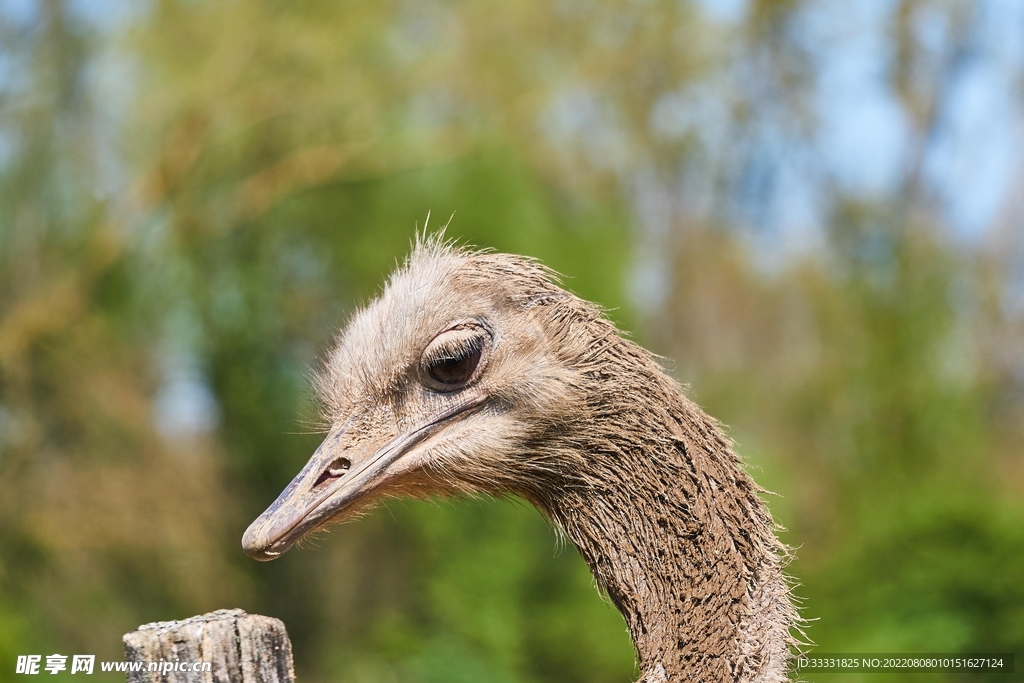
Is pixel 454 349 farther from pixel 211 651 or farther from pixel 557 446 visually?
pixel 211 651

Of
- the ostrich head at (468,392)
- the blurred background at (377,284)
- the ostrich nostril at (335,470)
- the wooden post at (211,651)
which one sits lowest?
the wooden post at (211,651)

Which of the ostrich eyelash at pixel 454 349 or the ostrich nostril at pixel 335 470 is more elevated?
the ostrich eyelash at pixel 454 349

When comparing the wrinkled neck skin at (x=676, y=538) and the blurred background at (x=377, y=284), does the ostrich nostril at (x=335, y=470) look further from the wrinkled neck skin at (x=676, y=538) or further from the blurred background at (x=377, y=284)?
the blurred background at (x=377, y=284)

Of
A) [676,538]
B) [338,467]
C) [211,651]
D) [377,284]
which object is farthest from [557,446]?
[377,284]

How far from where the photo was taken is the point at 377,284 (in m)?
9.50

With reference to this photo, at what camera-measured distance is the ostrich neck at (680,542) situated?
2.43m

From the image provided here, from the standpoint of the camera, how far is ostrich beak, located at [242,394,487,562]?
7.95 feet

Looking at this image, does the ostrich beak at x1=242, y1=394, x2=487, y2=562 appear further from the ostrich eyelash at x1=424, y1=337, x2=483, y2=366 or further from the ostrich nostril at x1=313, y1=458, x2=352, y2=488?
the ostrich eyelash at x1=424, y1=337, x2=483, y2=366

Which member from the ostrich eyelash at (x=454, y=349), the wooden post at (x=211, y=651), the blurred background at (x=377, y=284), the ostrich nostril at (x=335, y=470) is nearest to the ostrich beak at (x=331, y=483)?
the ostrich nostril at (x=335, y=470)

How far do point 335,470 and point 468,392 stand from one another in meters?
→ 0.37

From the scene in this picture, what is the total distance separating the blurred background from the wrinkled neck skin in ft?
22.5

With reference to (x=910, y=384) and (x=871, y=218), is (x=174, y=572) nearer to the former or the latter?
(x=910, y=384)

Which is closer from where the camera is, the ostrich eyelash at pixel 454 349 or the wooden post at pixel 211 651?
the wooden post at pixel 211 651

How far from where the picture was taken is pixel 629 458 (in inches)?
102
